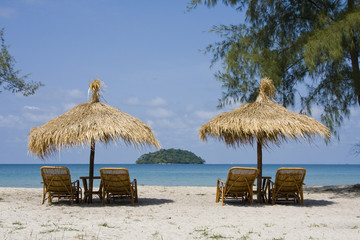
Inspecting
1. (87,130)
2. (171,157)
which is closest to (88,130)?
(87,130)

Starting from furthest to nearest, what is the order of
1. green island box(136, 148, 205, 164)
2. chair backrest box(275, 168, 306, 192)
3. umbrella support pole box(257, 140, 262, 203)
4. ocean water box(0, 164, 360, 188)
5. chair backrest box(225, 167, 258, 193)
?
green island box(136, 148, 205, 164) < ocean water box(0, 164, 360, 188) < umbrella support pole box(257, 140, 262, 203) < chair backrest box(275, 168, 306, 192) < chair backrest box(225, 167, 258, 193)

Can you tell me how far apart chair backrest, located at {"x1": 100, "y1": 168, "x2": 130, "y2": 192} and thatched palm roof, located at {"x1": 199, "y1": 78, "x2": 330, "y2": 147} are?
194 centimetres

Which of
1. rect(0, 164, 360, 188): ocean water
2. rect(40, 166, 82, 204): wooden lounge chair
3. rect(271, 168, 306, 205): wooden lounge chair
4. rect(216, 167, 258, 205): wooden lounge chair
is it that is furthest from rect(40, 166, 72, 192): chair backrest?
rect(0, 164, 360, 188): ocean water

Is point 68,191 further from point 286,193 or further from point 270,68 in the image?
point 270,68

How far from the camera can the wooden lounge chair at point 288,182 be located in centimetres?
731

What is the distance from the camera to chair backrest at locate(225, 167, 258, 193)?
7.07 meters

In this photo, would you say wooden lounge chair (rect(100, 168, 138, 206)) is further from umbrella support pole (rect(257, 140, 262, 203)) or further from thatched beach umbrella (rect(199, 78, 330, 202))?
umbrella support pole (rect(257, 140, 262, 203))

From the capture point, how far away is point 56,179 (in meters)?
7.07

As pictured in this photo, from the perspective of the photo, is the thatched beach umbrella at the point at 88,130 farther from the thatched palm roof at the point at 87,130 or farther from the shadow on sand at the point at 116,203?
the shadow on sand at the point at 116,203

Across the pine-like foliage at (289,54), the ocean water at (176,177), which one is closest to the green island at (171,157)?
the ocean water at (176,177)

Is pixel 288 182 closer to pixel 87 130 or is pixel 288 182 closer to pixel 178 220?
pixel 178 220

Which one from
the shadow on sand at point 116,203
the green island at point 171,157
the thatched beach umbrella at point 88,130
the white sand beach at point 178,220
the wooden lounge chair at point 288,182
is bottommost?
the white sand beach at point 178,220

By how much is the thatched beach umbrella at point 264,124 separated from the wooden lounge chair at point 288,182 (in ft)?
1.55

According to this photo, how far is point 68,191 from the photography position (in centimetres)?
721
